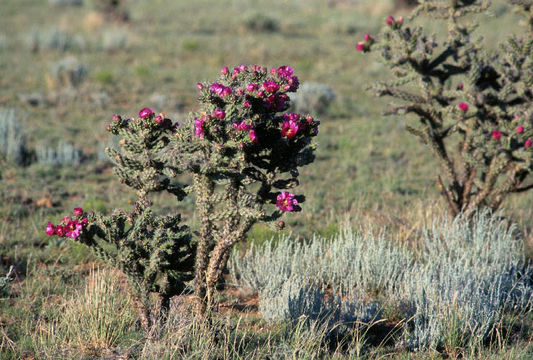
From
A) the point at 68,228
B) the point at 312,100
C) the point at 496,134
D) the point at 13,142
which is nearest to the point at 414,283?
the point at 496,134

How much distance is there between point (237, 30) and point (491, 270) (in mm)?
16685

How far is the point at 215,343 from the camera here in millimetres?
4105

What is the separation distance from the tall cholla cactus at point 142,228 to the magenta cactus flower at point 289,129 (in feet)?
2.77

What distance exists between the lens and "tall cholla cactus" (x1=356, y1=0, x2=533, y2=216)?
5.91m

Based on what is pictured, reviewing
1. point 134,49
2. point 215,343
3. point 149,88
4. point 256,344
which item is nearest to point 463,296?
point 256,344

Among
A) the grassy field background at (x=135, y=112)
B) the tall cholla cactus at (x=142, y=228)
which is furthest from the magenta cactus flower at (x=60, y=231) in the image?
the grassy field background at (x=135, y=112)

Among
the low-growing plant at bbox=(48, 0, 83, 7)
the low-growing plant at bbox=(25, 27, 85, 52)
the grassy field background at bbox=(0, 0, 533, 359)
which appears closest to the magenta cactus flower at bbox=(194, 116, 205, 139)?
the grassy field background at bbox=(0, 0, 533, 359)

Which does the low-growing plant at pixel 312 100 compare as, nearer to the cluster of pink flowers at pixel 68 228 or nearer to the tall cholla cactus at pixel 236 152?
the tall cholla cactus at pixel 236 152

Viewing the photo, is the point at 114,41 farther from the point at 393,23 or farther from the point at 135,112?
the point at 393,23

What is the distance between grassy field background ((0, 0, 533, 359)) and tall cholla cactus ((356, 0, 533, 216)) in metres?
0.46

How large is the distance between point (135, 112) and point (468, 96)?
281 inches

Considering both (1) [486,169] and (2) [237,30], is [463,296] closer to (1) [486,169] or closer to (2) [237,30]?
(1) [486,169]

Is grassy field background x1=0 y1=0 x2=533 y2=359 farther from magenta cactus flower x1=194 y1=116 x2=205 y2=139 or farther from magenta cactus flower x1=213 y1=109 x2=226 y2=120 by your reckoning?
magenta cactus flower x1=213 y1=109 x2=226 y2=120

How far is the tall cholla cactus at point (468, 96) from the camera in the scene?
591cm
